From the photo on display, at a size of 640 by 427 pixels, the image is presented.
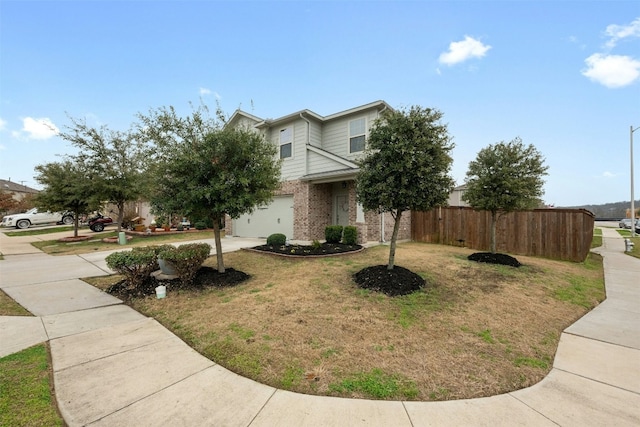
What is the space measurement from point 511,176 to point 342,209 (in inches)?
264

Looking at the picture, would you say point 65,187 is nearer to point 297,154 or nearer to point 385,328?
point 297,154

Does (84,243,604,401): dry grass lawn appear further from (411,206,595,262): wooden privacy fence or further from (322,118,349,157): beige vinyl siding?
(322,118,349,157): beige vinyl siding

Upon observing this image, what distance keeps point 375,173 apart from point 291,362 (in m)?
4.10

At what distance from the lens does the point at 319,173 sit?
1159cm

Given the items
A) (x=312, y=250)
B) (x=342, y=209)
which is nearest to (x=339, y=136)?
(x=342, y=209)

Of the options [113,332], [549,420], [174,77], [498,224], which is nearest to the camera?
[549,420]

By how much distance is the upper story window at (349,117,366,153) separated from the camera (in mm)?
12041

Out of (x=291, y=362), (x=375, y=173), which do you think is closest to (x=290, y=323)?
(x=291, y=362)

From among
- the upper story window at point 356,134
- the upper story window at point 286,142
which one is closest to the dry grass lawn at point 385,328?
the upper story window at point 356,134

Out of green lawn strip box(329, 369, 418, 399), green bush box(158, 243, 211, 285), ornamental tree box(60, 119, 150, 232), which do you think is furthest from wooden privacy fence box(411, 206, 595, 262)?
ornamental tree box(60, 119, 150, 232)

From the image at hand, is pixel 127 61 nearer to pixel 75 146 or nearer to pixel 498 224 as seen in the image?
pixel 75 146

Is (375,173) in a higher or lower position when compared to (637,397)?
higher

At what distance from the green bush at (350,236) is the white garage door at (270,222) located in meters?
3.37

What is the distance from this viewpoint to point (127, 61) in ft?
37.4
